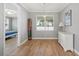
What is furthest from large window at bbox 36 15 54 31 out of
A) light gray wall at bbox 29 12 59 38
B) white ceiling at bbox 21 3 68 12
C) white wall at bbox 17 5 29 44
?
white wall at bbox 17 5 29 44

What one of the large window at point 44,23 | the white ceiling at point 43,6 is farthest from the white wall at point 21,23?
the large window at point 44,23

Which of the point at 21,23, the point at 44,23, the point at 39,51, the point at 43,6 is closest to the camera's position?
the point at 39,51

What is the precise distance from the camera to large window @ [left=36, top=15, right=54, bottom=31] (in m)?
9.45

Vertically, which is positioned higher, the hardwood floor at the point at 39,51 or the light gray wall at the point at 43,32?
the light gray wall at the point at 43,32

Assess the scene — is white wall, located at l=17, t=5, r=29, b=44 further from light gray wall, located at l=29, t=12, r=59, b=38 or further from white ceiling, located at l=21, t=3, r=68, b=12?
light gray wall, located at l=29, t=12, r=59, b=38

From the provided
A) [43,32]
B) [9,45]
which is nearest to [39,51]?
[9,45]

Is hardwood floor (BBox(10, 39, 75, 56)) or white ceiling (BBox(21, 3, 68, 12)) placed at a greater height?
white ceiling (BBox(21, 3, 68, 12))

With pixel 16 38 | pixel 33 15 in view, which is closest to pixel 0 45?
pixel 16 38

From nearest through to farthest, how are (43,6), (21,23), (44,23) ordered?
(21,23), (43,6), (44,23)

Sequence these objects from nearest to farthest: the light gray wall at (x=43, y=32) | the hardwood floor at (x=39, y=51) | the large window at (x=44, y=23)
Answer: the hardwood floor at (x=39, y=51)
the light gray wall at (x=43, y=32)
the large window at (x=44, y=23)

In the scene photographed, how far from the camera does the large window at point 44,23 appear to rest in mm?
9453

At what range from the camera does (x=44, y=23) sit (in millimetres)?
9469

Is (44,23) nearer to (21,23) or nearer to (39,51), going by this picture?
(21,23)

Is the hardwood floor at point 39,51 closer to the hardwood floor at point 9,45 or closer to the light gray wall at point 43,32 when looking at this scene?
the hardwood floor at point 9,45
